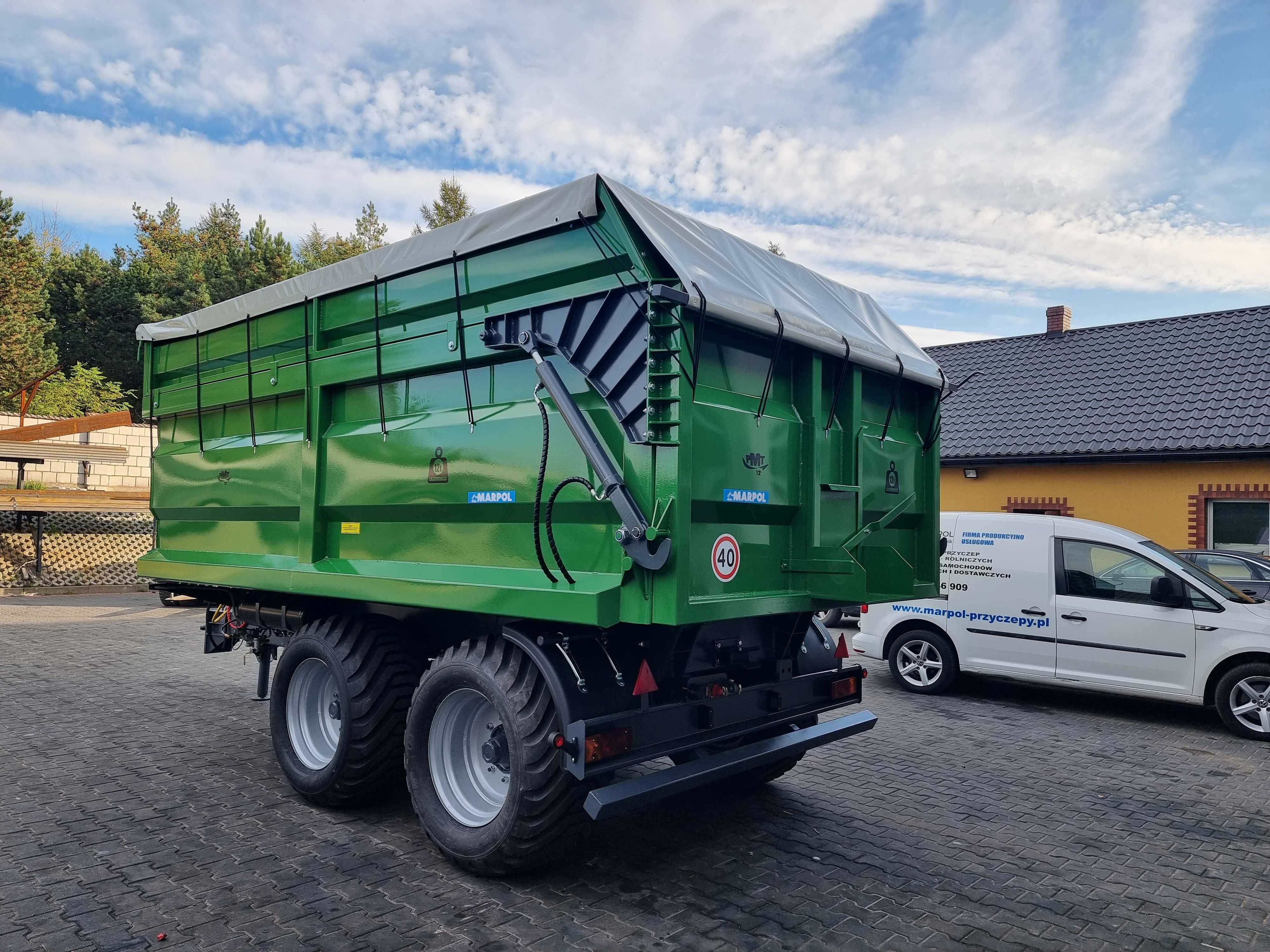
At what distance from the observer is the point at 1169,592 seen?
7.37m

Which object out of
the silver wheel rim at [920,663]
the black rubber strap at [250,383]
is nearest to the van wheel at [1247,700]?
the silver wheel rim at [920,663]

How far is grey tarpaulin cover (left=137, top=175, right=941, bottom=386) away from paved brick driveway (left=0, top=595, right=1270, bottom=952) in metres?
2.56

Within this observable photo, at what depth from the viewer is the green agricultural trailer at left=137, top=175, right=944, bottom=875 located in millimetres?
3746

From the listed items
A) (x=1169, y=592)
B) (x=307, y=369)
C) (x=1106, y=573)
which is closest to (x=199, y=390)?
(x=307, y=369)

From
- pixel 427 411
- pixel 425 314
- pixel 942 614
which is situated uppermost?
pixel 425 314

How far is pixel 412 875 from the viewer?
4105 millimetres

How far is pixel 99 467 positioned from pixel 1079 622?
20088 mm

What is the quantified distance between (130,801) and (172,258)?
1808 inches

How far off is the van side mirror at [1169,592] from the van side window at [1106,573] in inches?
2.9

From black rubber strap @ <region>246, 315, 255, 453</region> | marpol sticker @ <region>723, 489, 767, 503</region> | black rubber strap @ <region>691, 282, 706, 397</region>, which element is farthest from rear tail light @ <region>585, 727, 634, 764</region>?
black rubber strap @ <region>246, 315, 255, 453</region>

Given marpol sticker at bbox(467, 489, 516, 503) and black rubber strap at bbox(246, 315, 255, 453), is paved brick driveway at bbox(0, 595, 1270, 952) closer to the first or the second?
marpol sticker at bbox(467, 489, 516, 503)

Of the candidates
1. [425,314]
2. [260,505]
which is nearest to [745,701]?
[425,314]

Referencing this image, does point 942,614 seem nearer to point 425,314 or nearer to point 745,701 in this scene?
point 745,701

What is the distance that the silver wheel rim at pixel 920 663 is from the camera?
28.7 feet
